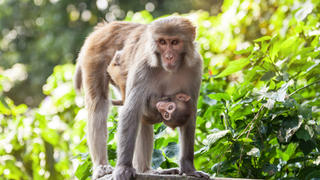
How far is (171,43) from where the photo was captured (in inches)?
161

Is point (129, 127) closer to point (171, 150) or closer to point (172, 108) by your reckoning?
point (172, 108)

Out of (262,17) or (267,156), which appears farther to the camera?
(262,17)

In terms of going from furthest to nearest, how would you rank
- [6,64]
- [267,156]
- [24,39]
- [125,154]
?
[24,39], [6,64], [267,156], [125,154]

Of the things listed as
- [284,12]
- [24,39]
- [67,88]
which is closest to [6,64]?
[24,39]

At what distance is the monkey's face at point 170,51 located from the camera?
4.01 meters

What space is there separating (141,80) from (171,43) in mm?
435

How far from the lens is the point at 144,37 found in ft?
14.5

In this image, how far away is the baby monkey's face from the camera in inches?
161

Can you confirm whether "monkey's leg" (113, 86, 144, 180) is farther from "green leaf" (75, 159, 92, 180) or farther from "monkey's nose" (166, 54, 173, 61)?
"green leaf" (75, 159, 92, 180)

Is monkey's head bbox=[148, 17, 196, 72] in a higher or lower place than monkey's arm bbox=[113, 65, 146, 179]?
higher

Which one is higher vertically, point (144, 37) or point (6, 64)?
point (6, 64)

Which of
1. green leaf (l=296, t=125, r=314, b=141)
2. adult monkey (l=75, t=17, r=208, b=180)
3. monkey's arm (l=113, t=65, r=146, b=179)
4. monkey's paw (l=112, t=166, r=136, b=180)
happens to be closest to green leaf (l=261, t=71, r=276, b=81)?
green leaf (l=296, t=125, r=314, b=141)

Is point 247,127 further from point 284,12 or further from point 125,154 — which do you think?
point 284,12

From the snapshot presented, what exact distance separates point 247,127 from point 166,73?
40.3 inches
